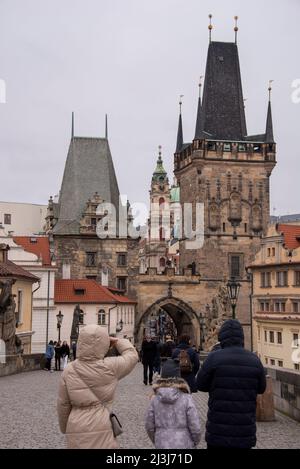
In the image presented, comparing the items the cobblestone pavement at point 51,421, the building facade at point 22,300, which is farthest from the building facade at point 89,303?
the cobblestone pavement at point 51,421

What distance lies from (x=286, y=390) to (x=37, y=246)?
1497 inches

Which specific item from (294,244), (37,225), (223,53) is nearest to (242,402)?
(294,244)

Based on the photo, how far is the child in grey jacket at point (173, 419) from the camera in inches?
205

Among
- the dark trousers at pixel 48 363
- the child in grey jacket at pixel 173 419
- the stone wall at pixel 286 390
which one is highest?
the child in grey jacket at pixel 173 419

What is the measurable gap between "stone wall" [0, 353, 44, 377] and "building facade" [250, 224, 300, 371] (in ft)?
52.2

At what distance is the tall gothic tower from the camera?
55.8 meters

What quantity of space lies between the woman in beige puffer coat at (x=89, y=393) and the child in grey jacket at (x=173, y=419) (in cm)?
41

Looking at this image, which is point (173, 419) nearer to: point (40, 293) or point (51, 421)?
point (51, 421)

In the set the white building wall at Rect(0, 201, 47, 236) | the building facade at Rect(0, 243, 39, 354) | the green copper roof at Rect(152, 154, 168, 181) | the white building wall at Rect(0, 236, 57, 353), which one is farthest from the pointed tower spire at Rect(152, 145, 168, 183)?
the building facade at Rect(0, 243, 39, 354)

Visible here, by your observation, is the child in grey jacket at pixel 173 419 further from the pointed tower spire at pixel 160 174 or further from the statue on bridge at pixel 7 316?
the pointed tower spire at pixel 160 174

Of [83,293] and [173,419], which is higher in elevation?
[83,293]

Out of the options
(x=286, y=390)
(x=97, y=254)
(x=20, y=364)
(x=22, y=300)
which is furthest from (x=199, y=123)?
(x=286, y=390)

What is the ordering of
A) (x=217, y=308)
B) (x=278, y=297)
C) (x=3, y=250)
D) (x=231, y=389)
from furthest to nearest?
(x=217, y=308), (x=278, y=297), (x=3, y=250), (x=231, y=389)

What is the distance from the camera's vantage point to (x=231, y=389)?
5410mm
